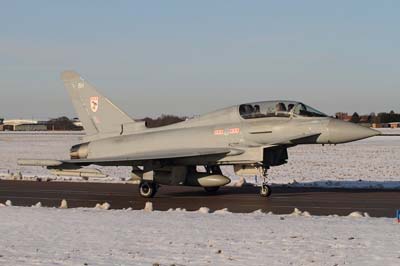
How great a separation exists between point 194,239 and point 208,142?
8.80 meters

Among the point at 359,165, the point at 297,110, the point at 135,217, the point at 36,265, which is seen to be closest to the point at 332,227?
the point at 135,217

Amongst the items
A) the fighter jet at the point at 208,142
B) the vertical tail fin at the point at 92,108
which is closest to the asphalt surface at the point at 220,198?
the fighter jet at the point at 208,142

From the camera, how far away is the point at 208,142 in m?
18.1

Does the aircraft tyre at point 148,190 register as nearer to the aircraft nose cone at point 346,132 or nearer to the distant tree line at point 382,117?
the aircraft nose cone at point 346,132

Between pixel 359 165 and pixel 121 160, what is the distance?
17354 millimetres

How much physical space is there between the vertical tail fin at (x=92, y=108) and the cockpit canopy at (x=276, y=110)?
4.25 metres

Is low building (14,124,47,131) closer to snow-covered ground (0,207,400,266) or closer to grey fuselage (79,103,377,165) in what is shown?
grey fuselage (79,103,377,165)

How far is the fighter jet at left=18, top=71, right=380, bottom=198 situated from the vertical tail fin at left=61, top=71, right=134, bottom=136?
37 mm

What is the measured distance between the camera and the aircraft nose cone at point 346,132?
54.2ft

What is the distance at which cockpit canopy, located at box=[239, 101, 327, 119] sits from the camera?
56.5ft

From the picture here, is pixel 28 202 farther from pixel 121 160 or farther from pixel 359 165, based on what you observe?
pixel 359 165

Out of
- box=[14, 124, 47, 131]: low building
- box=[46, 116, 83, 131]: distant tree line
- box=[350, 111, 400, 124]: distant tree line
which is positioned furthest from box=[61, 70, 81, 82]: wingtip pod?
box=[14, 124, 47, 131]: low building

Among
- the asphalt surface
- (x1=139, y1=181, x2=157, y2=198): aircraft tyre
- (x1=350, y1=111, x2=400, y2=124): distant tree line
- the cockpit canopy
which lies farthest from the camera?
(x1=350, y1=111, x2=400, y2=124): distant tree line

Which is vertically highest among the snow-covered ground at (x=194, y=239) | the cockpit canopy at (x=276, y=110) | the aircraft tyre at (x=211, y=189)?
the cockpit canopy at (x=276, y=110)
